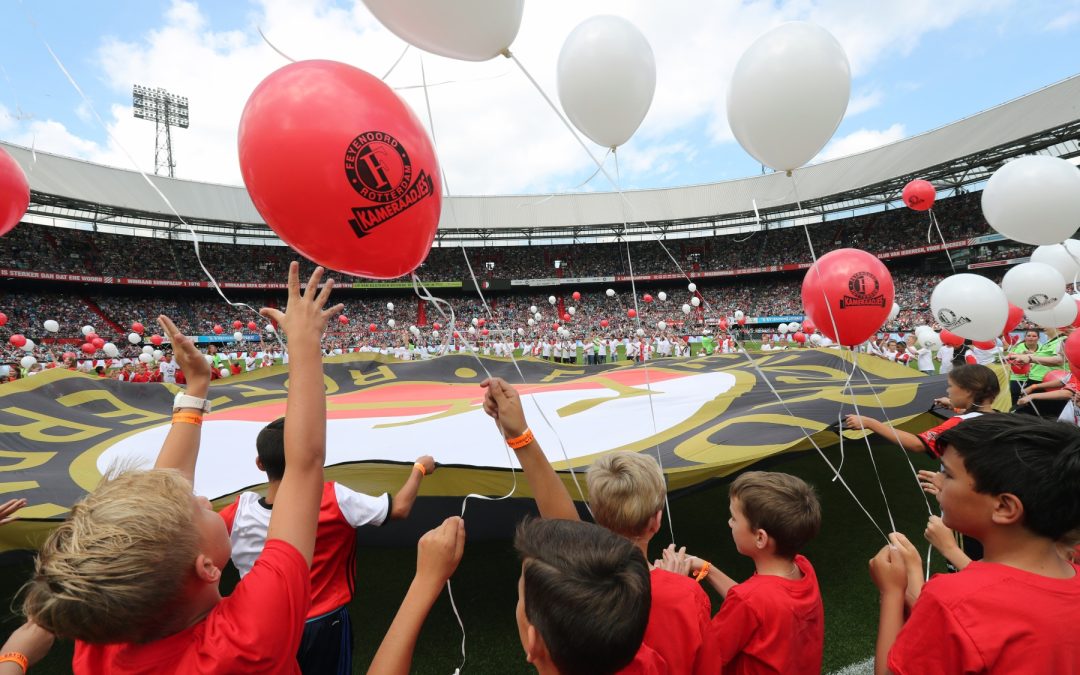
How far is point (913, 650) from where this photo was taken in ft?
3.63

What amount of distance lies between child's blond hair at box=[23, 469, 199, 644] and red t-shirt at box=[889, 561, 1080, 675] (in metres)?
1.57

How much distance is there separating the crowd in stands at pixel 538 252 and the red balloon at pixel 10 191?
21.0 m

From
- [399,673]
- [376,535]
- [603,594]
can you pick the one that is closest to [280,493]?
[399,673]

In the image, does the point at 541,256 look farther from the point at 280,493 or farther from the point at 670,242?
the point at 280,493

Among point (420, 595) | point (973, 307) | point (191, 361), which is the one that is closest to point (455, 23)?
point (191, 361)

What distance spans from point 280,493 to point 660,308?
1336 inches

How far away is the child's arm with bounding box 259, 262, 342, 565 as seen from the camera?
1050mm

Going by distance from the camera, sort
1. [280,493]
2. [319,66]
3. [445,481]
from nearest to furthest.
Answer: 1. [280,493]
2. [319,66]
3. [445,481]

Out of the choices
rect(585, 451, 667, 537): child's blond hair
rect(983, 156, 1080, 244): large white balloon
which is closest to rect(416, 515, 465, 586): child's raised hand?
rect(585, 451, 667, 537): child's blond hair

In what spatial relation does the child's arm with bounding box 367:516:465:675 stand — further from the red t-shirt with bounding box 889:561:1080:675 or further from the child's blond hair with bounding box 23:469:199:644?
the red t-shirt with bounding box 889:561:1080:675

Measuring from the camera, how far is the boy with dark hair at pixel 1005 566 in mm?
1011

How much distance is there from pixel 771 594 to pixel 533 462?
0.84 meters

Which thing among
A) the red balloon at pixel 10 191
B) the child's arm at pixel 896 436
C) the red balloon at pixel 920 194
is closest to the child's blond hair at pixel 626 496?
the child's arm at pixel 896 436

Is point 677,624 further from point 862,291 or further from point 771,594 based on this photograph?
point 862,291
